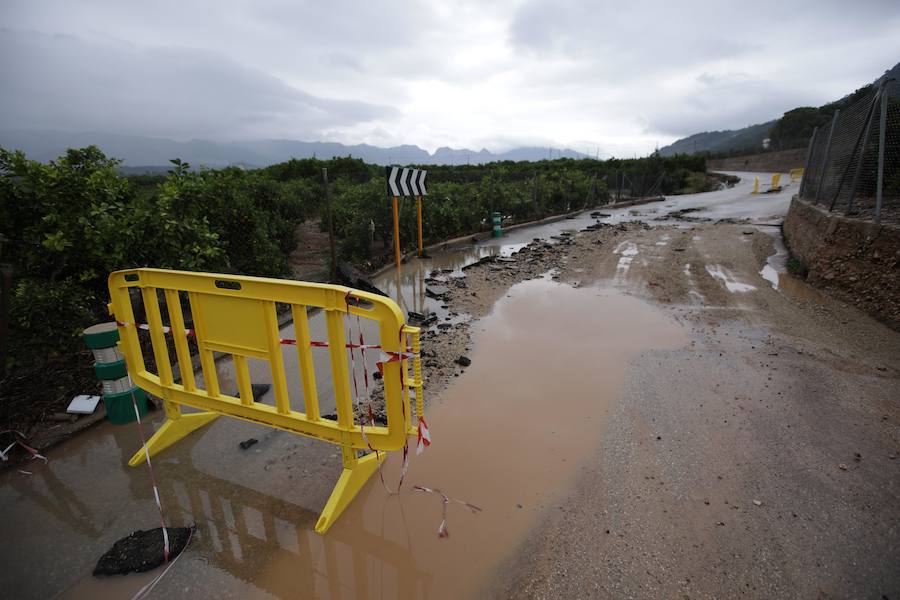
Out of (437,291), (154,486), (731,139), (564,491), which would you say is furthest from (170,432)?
(731,139)

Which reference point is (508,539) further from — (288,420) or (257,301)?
(257,301)

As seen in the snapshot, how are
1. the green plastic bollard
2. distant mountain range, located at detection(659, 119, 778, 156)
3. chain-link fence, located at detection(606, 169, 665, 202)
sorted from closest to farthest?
the green plastic bollard
chain-link fence, located at detection(606, 169, 665, 202)
distant mountain range, located at detection(659, 119, 778, 156)

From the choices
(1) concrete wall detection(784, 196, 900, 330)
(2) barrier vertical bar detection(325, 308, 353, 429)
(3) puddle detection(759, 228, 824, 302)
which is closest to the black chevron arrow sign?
(2) barrier vertical bar detection(325, 308, 353, 429)

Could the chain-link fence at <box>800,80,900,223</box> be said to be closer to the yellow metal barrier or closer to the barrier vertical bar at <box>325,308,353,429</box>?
the yellow metal barrier

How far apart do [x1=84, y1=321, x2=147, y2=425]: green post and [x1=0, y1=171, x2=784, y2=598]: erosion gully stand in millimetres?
A: 182

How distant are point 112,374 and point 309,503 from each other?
7.12ft

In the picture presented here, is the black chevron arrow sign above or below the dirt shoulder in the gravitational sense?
above

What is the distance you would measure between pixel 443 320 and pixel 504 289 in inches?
77.4

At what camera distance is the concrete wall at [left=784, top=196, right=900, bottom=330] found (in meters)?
6.02

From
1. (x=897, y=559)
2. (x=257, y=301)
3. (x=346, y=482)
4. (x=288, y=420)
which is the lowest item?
(x=897, y=559)

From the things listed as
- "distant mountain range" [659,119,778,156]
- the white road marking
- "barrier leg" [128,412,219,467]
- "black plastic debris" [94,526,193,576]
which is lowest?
the white road marking

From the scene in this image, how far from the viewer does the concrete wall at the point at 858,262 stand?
6016mm

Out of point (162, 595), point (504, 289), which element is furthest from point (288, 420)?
point (504, 289)

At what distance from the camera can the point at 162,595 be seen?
7.55 feet
